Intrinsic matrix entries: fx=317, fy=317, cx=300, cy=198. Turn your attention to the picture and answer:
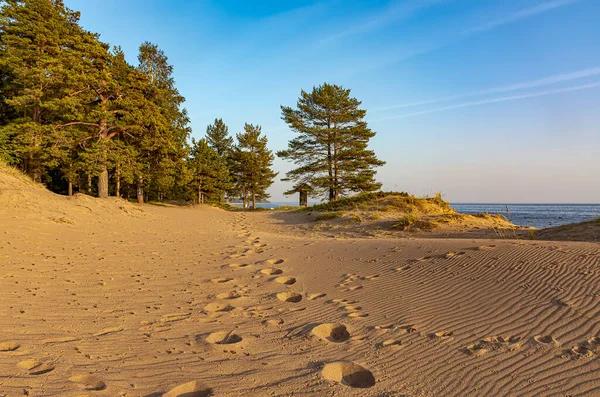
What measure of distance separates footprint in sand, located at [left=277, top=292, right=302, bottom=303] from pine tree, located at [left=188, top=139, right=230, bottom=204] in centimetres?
2699

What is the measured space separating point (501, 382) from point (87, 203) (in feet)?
46.1

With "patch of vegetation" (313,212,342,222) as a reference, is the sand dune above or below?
below

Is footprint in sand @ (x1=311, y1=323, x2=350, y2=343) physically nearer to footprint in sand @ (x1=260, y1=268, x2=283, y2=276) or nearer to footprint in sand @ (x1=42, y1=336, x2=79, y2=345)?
footprint in sand @ (x1=42, y1=336, x2=79, y2=345)

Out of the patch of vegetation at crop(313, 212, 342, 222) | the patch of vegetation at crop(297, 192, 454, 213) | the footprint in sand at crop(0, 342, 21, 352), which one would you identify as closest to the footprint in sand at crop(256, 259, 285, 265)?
the footprint in sand at crop(0, 342, 21, 352)

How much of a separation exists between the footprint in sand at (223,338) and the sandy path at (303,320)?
0.02 metres

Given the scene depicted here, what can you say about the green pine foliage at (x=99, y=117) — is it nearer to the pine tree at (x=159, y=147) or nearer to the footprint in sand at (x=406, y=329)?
the pine tree at (x=159, y=147)

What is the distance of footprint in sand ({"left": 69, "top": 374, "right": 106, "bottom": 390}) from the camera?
2275mm

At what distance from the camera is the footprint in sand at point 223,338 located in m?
3.15

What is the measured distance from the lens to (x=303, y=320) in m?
3.68

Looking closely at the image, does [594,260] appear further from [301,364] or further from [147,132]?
[147,132]

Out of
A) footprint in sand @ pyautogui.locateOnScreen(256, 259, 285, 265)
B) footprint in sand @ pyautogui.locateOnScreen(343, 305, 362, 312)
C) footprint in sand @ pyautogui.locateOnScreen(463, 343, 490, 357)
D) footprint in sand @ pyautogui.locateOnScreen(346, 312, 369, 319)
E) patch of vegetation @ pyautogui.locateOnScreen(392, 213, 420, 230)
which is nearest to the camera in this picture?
footprint in sand @ pyautogui.locateOnScreen(463, 343, 490, 357)

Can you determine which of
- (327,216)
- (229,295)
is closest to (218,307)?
(229,295)

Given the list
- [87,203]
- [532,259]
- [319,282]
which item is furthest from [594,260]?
[87,203]

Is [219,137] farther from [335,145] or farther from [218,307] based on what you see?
[218,307]
